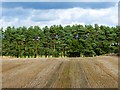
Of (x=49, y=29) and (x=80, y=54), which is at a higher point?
(x=49, y=29)

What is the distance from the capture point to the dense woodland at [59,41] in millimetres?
64562

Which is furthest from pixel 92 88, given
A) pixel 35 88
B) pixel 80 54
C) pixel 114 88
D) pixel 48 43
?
pixel 48 43

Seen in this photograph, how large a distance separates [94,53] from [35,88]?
5578 centimetres

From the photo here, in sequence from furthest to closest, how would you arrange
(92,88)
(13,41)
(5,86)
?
(13,41), (5,86), (92,88)

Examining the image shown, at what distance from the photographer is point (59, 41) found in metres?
68.6

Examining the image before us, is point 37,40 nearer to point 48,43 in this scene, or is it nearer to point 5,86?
point 48,43

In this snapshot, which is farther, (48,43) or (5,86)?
(48,43)

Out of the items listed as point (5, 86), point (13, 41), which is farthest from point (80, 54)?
point (5, 86)

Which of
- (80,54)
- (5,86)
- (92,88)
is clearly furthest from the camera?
(80,54)

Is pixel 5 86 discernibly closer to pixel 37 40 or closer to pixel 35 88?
pixel 35 88

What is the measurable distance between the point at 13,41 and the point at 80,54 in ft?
54.5

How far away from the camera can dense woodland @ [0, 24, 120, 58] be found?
2542 inches

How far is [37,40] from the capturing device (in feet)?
228

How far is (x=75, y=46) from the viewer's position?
65312 millimetres
